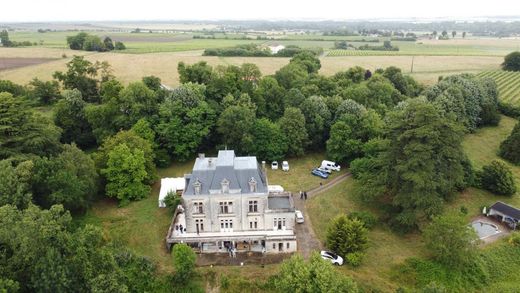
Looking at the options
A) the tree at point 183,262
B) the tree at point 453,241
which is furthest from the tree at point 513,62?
the tree at point 183,262

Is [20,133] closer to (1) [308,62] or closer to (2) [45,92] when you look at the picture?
(2) [45,92]

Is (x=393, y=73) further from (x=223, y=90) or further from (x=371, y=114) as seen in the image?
(x=223, y=90)

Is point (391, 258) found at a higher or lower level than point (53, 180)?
lower

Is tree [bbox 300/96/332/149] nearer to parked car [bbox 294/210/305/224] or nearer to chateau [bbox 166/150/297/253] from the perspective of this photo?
parked car [bbox 294/210/305/224]

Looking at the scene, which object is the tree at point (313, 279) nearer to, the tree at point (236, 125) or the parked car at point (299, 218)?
the parked car at point (299, 218)

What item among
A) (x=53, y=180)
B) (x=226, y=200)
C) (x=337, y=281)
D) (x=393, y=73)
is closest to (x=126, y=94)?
(x=53, y=180)

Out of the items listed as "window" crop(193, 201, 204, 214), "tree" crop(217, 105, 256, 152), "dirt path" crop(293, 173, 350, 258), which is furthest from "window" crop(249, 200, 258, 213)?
"tree" crop(217, 105, 256, 152)
